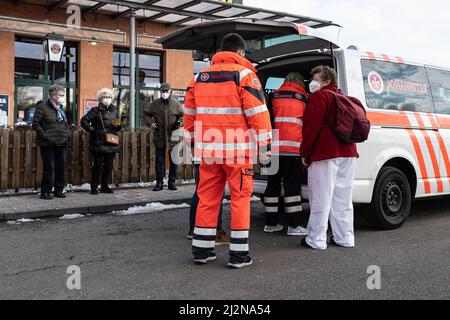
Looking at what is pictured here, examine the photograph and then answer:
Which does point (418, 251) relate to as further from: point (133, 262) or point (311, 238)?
point (133, 262)

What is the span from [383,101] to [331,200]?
1.51m

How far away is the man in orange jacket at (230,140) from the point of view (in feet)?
13.7

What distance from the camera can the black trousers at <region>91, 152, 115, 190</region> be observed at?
336 inches

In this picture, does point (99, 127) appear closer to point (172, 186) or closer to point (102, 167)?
point (102, 167)

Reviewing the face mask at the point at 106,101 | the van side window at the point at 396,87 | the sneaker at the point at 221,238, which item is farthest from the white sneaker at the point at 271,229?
the face mask at the point at 106,101

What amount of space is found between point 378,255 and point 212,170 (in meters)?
1.80

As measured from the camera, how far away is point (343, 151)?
194 inches

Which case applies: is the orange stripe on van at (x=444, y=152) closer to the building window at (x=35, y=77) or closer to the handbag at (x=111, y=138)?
the handbag at (x=111, y=138)

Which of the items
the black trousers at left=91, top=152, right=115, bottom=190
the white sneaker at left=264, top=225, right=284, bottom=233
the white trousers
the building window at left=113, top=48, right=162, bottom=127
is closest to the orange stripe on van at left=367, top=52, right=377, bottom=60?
the white trousers

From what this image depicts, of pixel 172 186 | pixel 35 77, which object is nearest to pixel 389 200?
pixel 172 186

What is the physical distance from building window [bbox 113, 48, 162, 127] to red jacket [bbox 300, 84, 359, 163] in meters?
11.1

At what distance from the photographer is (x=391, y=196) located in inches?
226
